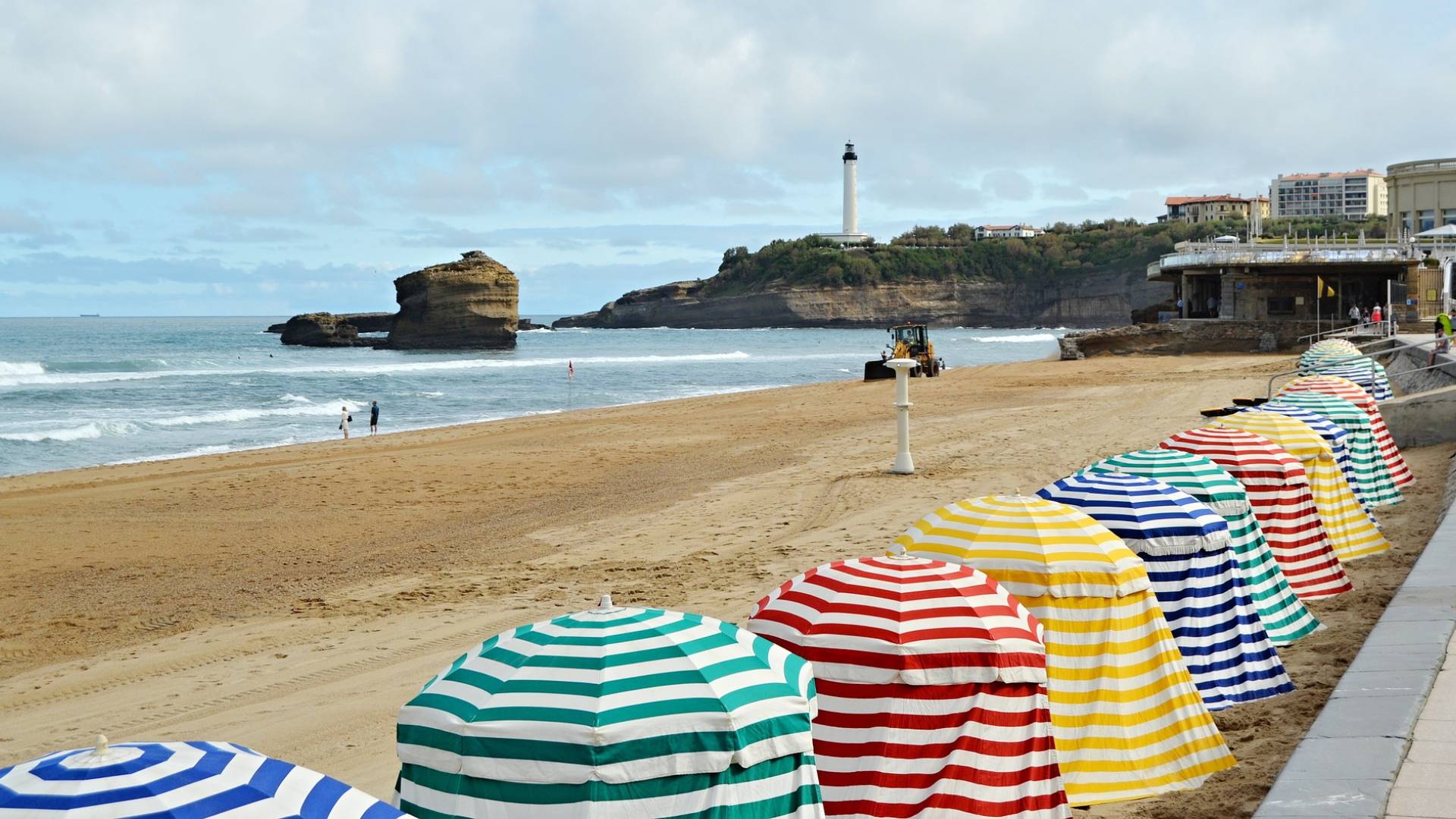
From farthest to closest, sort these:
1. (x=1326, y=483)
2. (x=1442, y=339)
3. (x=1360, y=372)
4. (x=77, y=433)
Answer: (x=77, y=433) → (x=1442, y=339) → (x=1360, y=372) → (x=1326, y=483)

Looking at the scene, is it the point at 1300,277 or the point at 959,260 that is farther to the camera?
the point at 959,260

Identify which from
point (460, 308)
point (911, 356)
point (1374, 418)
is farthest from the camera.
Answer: point (460, 308)

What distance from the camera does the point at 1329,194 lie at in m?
178

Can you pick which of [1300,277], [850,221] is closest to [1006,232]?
[850,221]

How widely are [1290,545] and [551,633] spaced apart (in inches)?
242

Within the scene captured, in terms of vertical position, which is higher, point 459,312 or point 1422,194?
point 1422,194

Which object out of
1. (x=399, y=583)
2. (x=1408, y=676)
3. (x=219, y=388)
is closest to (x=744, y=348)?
(x=219, y=388)

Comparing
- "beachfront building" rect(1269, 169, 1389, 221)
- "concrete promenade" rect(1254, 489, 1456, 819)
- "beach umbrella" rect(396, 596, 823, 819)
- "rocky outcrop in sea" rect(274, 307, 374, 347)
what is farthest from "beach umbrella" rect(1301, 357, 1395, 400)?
"beachfront building" rect(1269, 169, 1389, 221)

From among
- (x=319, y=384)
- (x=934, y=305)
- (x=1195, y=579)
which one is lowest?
(x=319, y=384)

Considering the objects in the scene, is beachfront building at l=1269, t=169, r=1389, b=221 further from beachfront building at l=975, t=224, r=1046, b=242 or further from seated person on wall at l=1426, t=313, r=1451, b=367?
seated person on wall at l=1426, t=313, r=1451, b=367

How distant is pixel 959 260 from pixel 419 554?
13057 centimetres

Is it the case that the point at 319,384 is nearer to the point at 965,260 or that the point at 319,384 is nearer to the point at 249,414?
the point at 249,414

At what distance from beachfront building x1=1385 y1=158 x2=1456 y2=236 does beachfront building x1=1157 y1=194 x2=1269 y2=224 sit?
7205 cm

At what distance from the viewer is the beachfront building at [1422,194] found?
214 feet
